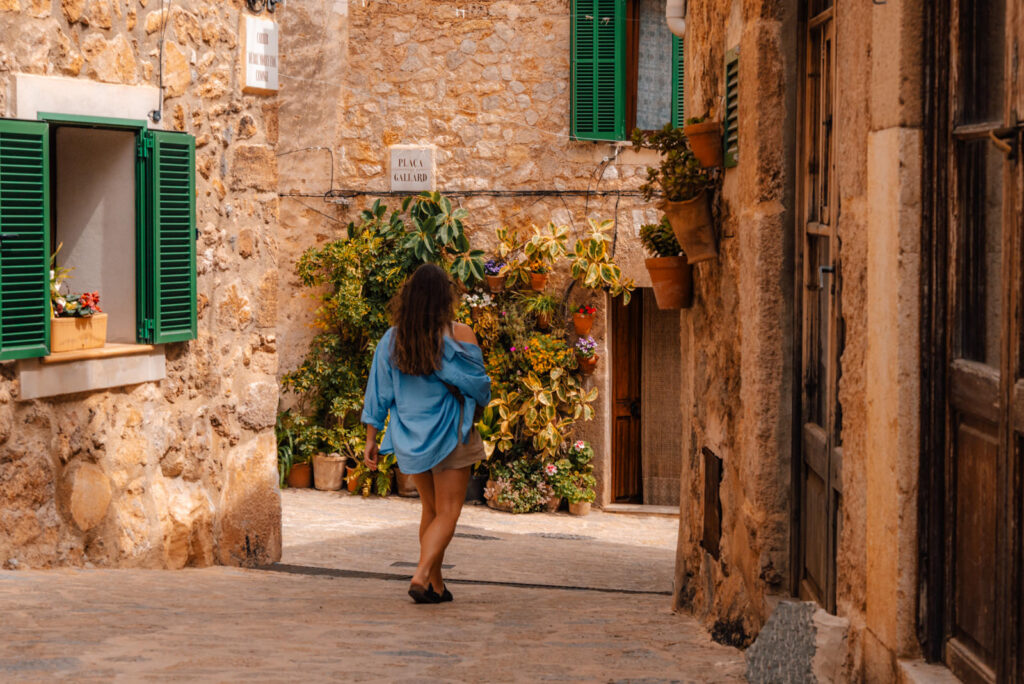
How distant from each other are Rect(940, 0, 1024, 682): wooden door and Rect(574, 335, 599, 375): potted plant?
28.0ft

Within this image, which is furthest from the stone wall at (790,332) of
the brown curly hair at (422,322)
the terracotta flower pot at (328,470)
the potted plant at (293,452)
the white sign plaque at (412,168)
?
the potted plant at (293,452)

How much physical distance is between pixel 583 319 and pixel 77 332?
5897mm

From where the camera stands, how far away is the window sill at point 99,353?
5816 millimetres

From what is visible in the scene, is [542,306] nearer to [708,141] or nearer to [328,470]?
[328,470]

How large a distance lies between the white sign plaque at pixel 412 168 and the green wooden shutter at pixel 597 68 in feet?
4.48

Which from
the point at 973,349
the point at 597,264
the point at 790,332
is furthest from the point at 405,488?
the point at 973,349

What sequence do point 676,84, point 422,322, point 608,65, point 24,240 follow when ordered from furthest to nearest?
point 676,84
point 608,65
point 24,240
point 422,322

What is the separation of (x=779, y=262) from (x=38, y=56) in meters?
3.54

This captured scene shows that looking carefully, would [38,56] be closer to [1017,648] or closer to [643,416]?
[1017,648]

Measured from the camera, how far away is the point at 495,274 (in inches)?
444

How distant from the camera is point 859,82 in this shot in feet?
10.1

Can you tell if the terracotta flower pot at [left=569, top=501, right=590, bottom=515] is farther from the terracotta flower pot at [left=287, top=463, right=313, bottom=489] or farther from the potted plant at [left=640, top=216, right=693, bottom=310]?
the potted plant at [left=640, top=216, right=693, bottom=310]

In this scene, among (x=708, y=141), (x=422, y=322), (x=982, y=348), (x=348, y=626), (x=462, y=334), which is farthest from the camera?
(x=462, y=334)

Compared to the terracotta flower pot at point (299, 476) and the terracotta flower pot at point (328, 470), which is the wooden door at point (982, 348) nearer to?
the terracotta flower pot at point (328, 470)
